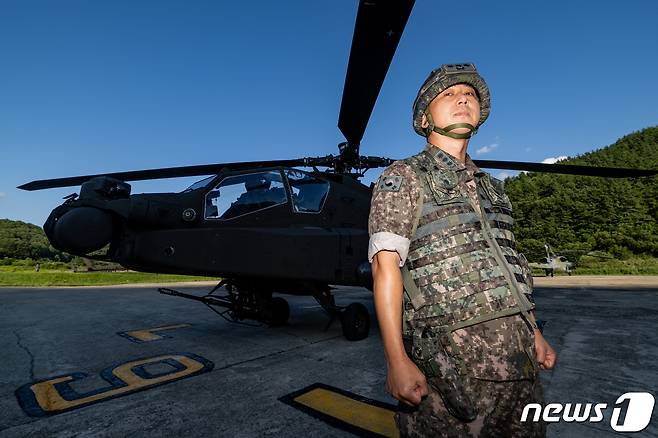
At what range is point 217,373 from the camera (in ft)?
11.5

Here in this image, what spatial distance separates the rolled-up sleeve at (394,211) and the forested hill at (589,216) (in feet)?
142

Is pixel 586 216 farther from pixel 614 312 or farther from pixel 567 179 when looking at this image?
pixel 614 312

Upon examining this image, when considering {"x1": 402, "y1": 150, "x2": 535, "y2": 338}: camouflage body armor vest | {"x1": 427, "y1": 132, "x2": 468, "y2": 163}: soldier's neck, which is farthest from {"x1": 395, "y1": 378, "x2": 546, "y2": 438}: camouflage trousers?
{"x1": 427, "y1": 132, "x2": 468, "y2": 163}: soldier's neck

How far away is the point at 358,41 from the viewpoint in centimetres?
293

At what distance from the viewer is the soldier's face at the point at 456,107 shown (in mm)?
1545

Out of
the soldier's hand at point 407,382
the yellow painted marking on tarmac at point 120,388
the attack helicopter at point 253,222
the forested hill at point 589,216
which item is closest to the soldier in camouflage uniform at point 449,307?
the soldier's hand at point 407,382

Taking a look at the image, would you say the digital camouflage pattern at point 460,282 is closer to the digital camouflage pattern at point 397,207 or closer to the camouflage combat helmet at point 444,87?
the digital camouflage pattern at point 397,207

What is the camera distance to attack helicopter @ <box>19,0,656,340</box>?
12.7 feet

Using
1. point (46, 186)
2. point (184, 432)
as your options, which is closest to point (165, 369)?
point (184, 432)

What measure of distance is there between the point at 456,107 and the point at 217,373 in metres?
3.33

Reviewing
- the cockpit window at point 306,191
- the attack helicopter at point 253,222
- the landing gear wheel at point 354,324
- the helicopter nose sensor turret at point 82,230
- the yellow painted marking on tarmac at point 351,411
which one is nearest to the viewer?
the yellow painted marking on tarmac at point 351,411

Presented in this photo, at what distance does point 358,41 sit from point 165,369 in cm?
380

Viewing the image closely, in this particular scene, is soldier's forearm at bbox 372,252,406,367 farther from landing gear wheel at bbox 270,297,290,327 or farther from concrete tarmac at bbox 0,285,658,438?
landing gear wheel at bbox 270,297,290,327

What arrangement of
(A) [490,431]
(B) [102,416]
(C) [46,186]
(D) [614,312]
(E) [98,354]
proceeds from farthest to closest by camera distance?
1. (D) [614,312]
2. (C) [46,186]
3. (E) [98,354]
4. (B) [102,416]
5. (A) [490,431]
